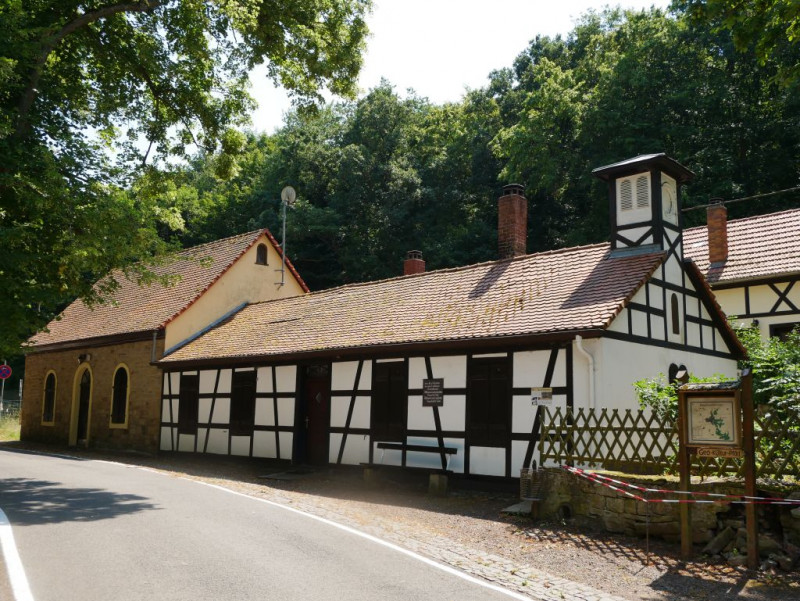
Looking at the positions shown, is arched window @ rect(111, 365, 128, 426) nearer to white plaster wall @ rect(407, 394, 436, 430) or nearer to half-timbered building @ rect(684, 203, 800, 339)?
white plaster wall @ rect(407, 394, 436, 430)

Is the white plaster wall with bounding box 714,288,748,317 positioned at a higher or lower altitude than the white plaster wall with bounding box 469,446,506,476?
higher

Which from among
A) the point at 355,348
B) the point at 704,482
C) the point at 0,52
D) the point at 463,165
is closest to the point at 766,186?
the point at 463,165

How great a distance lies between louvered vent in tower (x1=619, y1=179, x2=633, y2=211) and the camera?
53.8ft

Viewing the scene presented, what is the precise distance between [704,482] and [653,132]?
27.8 m

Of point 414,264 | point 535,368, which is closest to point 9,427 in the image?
point 414,264

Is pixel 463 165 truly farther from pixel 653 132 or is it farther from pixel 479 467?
pixel 479 467

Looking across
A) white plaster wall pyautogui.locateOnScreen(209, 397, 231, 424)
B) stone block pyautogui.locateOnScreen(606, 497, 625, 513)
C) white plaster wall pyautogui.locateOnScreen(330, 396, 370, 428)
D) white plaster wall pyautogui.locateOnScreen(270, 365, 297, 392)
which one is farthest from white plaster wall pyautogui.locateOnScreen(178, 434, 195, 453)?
stone block pyautogui.locateOnScreen(606, 497, 625, 513)

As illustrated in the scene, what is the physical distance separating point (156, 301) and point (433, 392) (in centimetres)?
1465

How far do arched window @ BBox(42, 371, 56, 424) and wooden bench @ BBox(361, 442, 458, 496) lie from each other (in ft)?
56.7

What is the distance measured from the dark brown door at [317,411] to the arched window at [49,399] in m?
14.3

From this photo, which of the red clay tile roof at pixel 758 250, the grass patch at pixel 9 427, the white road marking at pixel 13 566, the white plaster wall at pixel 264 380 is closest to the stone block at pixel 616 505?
the white road marking at pixel 13 566

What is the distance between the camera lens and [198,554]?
7.50 m

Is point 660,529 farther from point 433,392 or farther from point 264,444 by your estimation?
point 264,444

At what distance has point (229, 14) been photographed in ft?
49.5
